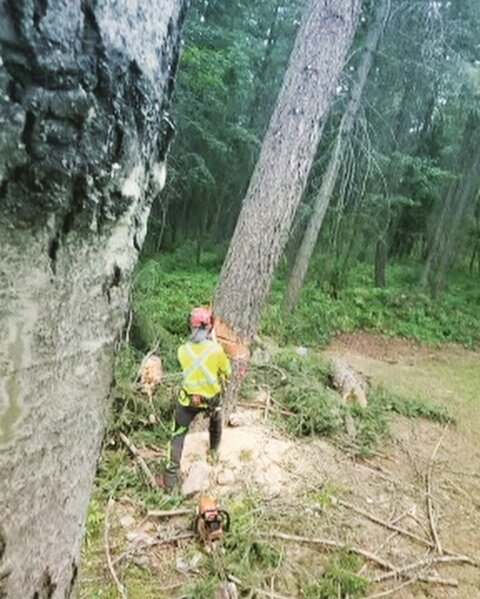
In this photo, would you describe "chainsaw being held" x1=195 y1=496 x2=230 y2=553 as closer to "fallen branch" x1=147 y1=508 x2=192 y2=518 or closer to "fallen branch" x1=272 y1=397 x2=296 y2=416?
"fallen branch" x1=147 y1=508 x2=192 y2=518

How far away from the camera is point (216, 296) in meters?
5.71

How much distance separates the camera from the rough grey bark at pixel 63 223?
38 centimetres

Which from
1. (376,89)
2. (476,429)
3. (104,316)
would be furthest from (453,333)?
(104,316)

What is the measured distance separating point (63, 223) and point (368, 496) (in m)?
5.88

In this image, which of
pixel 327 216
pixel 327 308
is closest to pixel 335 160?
pixel 327 216

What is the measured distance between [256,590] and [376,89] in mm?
12902

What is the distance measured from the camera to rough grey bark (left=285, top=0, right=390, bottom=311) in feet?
34.3

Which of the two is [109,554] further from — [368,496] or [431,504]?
[431,504]

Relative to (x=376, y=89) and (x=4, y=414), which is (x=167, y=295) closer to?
(x=376, y=89)

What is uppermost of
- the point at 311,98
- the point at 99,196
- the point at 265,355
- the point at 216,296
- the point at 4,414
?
the point at 311,98

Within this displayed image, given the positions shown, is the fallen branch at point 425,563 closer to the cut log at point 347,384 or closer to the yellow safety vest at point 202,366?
the yellow safety vest at point 202,366

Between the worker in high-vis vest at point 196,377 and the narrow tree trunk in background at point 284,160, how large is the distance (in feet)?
2.18

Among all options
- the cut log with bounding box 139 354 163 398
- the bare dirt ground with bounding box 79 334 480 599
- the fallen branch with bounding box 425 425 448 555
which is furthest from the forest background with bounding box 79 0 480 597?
the fallen branch with bounding box 425 425 448 555

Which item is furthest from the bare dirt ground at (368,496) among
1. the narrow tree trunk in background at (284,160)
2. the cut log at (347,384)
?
the narrow tree trunk in background at (284,160)
